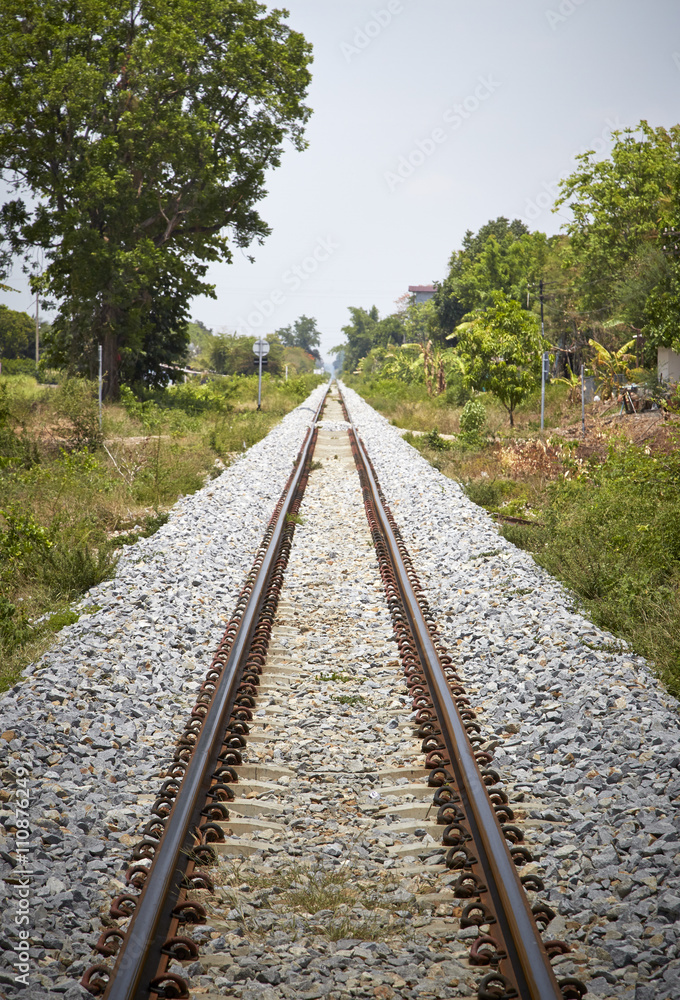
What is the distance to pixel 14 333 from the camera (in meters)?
71.8

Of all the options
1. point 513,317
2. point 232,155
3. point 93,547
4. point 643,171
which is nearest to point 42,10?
point 232,155

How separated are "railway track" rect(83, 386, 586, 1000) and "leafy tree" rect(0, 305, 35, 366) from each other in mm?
71545

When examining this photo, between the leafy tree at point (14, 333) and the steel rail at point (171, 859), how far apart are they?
71724 millimetres

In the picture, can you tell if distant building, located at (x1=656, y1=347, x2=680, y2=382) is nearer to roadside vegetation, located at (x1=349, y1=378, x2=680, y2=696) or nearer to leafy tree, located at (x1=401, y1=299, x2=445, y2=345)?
roadside vegetation, located at (x1=349, y1=378, x2=680, y2=696)

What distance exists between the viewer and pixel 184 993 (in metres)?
2.59

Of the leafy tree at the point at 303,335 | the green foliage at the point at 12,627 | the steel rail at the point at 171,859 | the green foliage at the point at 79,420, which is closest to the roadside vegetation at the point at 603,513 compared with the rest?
the steel rail at the point at 171,859

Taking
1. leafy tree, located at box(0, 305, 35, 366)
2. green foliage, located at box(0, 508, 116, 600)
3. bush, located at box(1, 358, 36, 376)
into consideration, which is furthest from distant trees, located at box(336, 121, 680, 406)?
leafy tree, located at box(0, 305, 35, 366)

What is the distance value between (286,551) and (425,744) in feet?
15.6

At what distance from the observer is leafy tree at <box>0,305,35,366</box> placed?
70.6 m

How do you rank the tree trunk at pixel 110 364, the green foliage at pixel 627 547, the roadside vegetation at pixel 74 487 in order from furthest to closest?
the tree trunk at pixel 110 364
the roadside vegetation at pixel 74 487
the green foliage at pixel 627 547

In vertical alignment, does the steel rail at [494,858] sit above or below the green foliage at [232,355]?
below

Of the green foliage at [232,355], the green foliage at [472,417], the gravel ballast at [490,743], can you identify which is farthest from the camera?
the green foliage at [232,355]

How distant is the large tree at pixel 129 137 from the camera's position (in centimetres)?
2120

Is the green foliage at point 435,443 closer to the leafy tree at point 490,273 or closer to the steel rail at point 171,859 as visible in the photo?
the steel rail at point 171,859
